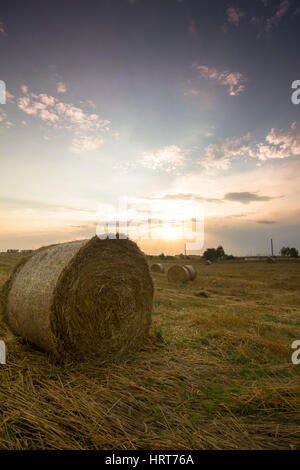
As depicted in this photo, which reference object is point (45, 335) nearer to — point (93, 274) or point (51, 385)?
point (51, 385)

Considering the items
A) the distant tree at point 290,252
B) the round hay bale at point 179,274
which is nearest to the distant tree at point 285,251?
the distant tree at point 290,252

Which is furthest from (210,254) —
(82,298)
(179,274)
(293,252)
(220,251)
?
(82,298)

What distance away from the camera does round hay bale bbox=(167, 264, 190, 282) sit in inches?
774

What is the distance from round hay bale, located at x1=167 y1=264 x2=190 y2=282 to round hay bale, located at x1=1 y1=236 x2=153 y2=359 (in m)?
14.2

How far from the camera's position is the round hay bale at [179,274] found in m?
19.7

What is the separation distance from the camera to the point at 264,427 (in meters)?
2.87

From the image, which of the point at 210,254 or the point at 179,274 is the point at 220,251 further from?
the point at 179,274

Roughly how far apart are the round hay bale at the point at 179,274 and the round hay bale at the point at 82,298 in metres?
14.2

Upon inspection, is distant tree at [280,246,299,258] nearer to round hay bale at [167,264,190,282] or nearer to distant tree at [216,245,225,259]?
distant tree at [216,245,225,259]

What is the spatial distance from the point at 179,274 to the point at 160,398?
1663cm

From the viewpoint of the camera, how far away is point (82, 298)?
468cm

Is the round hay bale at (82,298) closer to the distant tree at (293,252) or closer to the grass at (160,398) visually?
the grass at (160,398)
